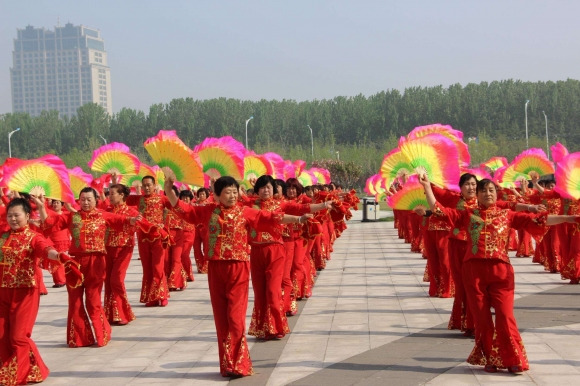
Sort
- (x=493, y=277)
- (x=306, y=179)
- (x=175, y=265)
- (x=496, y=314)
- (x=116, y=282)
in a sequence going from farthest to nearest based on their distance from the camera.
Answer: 1. (x=306, y=179)
2. (x=175, y=265)
3. (x=116, y=282)
4. (x=493, y=277)
5. (x=496, y=314)

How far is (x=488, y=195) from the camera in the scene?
7.84m

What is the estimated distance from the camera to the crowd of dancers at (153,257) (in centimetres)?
751

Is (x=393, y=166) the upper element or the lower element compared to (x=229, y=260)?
A: upper

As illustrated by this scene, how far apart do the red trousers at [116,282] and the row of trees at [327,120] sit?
7693cm

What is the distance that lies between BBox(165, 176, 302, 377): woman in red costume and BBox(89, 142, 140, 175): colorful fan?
5361 mm

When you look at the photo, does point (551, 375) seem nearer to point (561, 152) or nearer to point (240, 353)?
point (240, 353)

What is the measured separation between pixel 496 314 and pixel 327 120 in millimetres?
96198

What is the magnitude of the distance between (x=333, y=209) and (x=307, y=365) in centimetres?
149

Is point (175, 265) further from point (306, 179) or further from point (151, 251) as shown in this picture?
point (306, 179)

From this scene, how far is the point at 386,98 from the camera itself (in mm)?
104000

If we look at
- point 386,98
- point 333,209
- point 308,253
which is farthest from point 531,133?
point 333,209

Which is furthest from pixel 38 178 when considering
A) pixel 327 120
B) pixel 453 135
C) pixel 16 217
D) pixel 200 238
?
pixel 327 120

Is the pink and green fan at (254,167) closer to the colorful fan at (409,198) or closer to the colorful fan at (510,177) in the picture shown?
the colorful fan at (409,198)

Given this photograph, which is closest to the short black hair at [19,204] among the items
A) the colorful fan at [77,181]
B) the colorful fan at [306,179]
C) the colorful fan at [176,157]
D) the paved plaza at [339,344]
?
the colorful fan at [176,157]
